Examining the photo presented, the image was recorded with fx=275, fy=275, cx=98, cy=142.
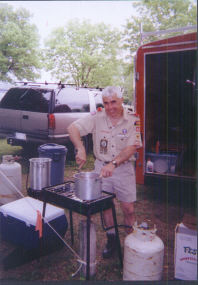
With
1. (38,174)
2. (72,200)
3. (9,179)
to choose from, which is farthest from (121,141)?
(9,179)

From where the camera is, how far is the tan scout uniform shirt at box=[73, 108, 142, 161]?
122 inches

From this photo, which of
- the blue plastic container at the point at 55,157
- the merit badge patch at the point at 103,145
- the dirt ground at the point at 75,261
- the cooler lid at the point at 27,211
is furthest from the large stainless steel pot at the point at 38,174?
the merit badge patch at the point at 103,145

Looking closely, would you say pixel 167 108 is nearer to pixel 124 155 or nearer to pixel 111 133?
pixel 111 133

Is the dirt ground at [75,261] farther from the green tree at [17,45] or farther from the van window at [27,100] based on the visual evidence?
the green tree at [17,45]

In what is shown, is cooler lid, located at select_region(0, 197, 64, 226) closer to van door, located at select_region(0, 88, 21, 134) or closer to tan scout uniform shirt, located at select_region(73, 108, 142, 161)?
tan scout uniform shirt, located at select_region(73, 108, 142, 161)

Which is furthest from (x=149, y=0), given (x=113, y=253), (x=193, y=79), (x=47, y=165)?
(x=113, y=253)

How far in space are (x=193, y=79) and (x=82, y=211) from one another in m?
6.27

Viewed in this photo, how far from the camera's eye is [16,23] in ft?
59.6

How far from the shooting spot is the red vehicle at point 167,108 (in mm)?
4859

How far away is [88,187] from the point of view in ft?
8.45

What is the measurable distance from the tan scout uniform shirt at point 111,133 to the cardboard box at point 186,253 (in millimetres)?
1021

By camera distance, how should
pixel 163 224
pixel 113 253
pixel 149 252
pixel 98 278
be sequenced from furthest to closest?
pixel 163 224
pixel 113 253
pixel 98 278
pixel 149 252

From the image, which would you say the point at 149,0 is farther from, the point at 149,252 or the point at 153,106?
the point at 149,252

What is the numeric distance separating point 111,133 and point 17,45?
54.8 ft
